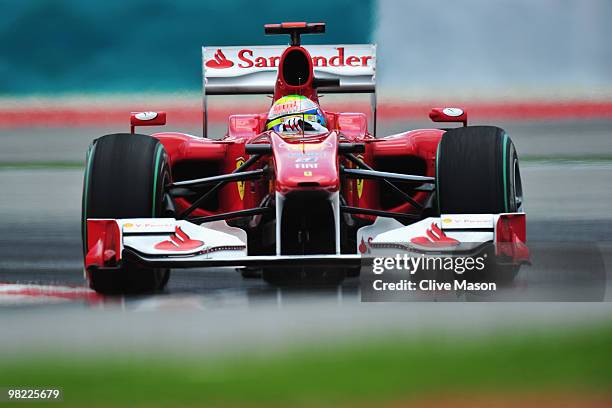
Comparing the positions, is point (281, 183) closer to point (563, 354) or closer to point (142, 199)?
point (142, 199)

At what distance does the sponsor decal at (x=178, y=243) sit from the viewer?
3.91 m

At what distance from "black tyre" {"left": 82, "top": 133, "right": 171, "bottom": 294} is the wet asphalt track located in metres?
0.28

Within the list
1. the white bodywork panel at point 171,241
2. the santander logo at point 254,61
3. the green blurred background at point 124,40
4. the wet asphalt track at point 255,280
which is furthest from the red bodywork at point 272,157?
the green blurred background at point 124,40


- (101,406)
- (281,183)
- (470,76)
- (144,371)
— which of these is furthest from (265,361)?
(470,76)

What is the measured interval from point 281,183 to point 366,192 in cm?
107

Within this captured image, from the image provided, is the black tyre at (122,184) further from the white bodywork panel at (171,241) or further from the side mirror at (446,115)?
the side mirror at (446,115)

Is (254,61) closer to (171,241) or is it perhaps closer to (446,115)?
(446,115)

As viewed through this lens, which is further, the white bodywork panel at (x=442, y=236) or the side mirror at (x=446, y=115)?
the side mirror at (x=446, y=115)

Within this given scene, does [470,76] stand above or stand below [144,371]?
above

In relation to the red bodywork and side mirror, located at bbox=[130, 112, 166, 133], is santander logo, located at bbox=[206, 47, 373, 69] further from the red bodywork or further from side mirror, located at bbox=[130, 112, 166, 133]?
side mirror, located at bbox=[130, 112, 166, 133]

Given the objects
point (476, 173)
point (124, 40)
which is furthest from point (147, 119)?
point (124, 40)

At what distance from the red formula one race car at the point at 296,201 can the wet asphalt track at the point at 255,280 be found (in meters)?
0.24

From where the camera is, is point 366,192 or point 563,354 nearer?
point 563,354

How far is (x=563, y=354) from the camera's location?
131 inches
